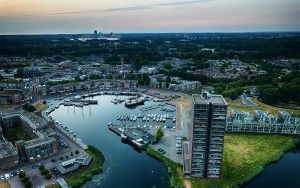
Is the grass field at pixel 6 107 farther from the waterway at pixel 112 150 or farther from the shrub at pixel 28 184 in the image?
the shrub at pixel 28 184

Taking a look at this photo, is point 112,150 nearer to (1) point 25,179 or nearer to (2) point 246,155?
(1) point 25,179

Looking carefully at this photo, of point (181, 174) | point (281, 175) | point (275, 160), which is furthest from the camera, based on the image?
point (275, 160)

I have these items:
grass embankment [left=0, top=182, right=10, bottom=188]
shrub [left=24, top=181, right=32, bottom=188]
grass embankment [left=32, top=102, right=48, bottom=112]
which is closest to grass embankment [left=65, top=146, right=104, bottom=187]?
shrub [left=24, top=181, right=32, bottom=188]

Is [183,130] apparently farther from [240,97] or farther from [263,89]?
[263,89]

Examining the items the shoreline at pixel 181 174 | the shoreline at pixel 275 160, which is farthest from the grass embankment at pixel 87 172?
the shoreline at pixel 275 160

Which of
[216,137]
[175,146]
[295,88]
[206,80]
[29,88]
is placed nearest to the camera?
[216,137]

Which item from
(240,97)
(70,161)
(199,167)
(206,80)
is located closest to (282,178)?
(199,167)

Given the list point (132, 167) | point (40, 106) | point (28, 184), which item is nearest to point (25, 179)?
point (28, 184)
